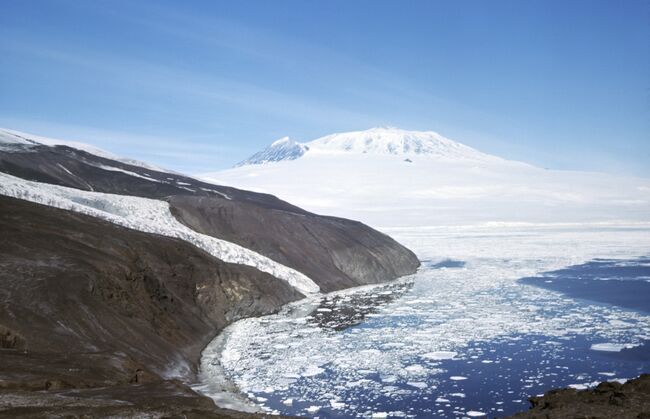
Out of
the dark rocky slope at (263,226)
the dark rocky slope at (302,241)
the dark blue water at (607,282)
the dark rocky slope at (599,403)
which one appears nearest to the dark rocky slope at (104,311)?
the dark rocky slope at (599,403)

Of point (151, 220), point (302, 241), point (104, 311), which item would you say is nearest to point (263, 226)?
point (302, 241)

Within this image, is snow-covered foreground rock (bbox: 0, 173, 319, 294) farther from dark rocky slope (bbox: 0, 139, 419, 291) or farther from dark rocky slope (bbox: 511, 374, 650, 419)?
dark rocky slope (bbox: 511, 374, 650, 419)

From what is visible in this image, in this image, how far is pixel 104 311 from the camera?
27.5 metres

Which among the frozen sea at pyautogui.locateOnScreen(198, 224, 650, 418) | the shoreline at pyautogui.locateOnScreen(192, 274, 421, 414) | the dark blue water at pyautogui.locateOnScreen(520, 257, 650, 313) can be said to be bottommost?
the shoreline at pyautogui.locateOnScreen(192, 274, 421, 414)

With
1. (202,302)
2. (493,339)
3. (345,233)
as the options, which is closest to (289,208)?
(345,233)

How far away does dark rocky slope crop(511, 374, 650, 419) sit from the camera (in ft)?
51.0

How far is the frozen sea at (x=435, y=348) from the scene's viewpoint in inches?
912

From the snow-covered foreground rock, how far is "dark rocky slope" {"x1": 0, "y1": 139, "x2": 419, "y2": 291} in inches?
107

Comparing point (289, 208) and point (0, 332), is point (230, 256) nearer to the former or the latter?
point (0, 332)

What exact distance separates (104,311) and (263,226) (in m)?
36.5

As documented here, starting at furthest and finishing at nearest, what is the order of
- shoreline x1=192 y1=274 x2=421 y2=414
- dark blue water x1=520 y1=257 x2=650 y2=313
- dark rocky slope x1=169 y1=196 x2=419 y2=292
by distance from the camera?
dark rocky slope x1=169 y1=196 x2=419 y2=292 < dark blue water x1=520 y1=257 x2=650 y2=313 < shoreline x1=192 y1=274 x2=421 y2=414

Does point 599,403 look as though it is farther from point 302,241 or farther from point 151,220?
point 302,241

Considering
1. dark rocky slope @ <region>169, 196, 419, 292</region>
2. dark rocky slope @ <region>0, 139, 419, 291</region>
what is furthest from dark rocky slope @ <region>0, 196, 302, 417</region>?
dark rocky slope @ <region>0, 139, 419, 291</region>

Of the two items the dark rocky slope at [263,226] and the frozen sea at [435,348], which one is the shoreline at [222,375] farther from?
the dark rocky slope at [263,226]
